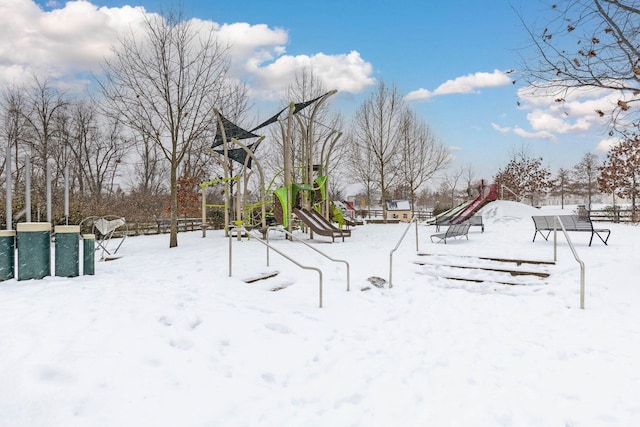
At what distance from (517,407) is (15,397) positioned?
399 centimetres

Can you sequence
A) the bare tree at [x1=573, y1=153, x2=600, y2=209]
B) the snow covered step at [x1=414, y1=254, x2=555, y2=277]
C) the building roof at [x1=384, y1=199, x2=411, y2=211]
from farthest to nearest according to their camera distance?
the bare tree at [x1=573, y1=153, x2=600, y2=209], the building roof at [x1=384, y1=199, x2=411, y2=211], the snow covered step at [x1=414, y1=254, x2=555, y2=277]

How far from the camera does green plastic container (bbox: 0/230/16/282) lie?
5.09 m

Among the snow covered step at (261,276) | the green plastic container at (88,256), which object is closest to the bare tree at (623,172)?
the snow covered step at (261,276)

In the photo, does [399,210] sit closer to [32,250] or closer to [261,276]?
[261,276]

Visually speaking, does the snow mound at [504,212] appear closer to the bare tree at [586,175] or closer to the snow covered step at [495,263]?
the snow covered step at [495,263]

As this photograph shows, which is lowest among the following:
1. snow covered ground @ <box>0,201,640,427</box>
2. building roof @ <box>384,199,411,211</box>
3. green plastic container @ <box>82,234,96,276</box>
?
snow covered ground @ <box>0,201,640,427</box>

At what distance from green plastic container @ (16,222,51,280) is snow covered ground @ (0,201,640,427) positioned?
0.20m

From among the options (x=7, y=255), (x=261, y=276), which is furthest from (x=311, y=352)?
(x=7, y=255)

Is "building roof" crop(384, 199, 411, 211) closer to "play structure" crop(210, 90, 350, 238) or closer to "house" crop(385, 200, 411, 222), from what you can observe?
"house" crop(385, 200, 411, 222)

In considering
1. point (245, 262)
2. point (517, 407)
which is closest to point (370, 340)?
point (517, 407)

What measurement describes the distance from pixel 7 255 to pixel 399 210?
26.6m

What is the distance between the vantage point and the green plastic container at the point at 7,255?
5.09m

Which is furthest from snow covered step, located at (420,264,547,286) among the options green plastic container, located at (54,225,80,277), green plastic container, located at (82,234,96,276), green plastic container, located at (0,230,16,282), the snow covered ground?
green plastic container, located at (0,230,16,282)

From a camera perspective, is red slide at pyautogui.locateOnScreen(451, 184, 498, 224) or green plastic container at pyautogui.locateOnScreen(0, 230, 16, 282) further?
red slide at pyautogui.locateOnScreen(451, 184, 498, 224)
